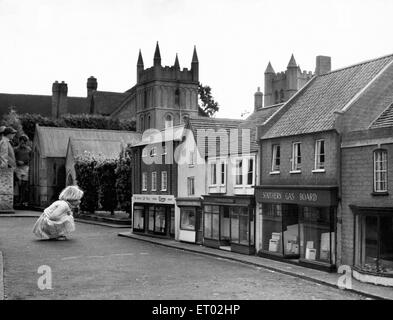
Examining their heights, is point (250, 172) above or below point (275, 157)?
below

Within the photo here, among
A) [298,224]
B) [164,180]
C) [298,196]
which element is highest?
[164,180]

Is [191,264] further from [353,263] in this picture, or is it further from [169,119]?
[169,119]

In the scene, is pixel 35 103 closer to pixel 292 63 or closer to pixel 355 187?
pixel 292 63

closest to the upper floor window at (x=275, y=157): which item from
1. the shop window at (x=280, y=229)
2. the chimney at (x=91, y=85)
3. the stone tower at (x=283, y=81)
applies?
the shop window at (x=280, y=229)

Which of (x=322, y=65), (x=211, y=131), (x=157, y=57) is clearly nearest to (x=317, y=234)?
(x=322, y=65)

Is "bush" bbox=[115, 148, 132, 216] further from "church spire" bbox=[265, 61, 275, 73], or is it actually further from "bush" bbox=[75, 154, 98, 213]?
"church spire" bbox=[265, 61, 275, 73]

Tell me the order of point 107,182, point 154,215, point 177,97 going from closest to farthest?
point 154,215 < point 107,182 < point 177,97
